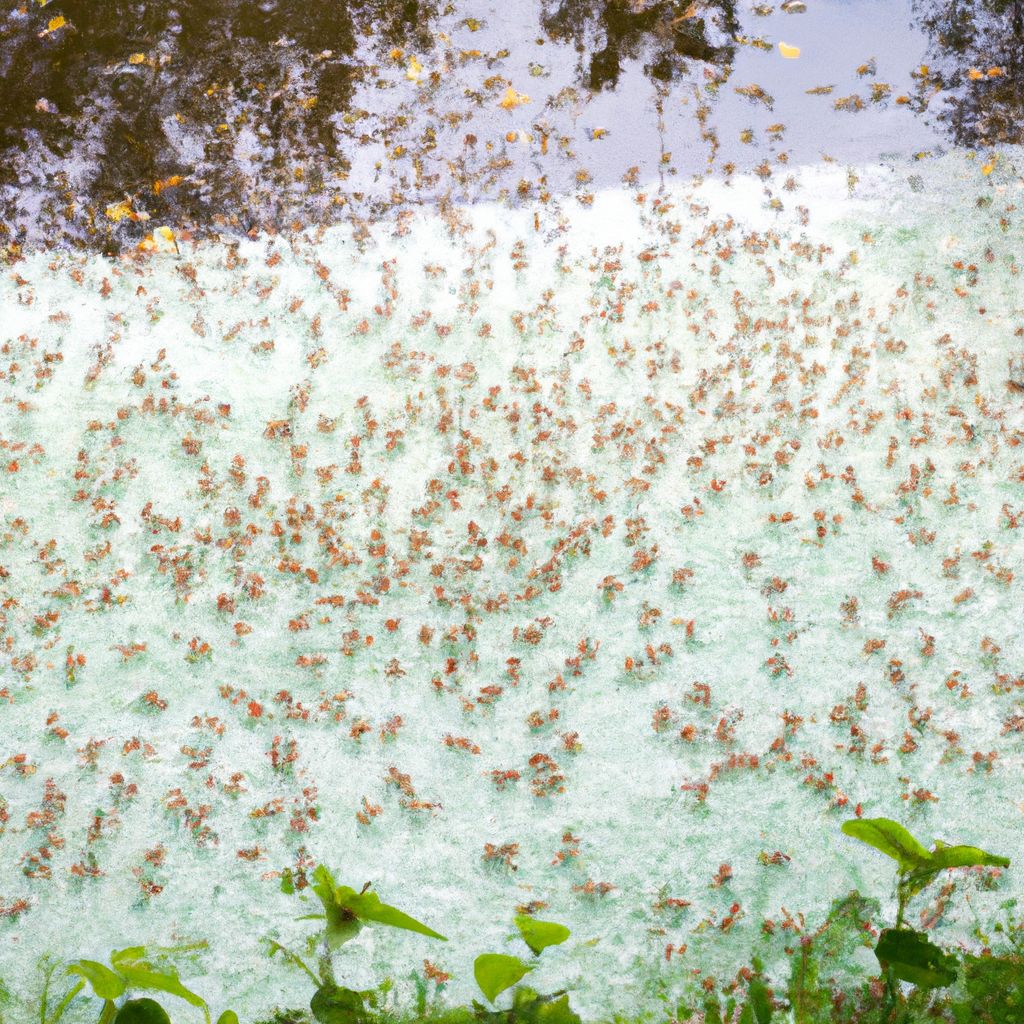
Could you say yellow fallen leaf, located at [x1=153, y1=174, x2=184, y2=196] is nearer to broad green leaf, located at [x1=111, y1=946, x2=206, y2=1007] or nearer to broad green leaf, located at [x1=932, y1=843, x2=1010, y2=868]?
broad green leaf, located at [x1=111, y1=946, x2=206, y2=1007]

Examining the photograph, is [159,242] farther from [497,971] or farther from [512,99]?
[497,971]

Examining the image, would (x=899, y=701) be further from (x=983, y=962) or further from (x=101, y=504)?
(x=101, y=504)

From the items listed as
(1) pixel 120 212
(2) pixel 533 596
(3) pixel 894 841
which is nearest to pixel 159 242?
Result: (1) pixel 120 212

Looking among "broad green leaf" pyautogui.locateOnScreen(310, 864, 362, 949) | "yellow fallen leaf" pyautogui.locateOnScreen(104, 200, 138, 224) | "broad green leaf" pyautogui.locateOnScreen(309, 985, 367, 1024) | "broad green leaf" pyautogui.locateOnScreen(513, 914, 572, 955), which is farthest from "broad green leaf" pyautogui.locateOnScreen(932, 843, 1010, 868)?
"yellow fallen leaf" pyautogui.locateOnScreen(104, 200, 138, 224)

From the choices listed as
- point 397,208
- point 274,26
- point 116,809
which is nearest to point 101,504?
point 116,809

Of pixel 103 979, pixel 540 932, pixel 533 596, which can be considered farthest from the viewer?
pixel 533 596

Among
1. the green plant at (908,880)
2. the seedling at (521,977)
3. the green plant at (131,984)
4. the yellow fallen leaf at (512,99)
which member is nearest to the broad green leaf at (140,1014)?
the green plant at (131,984)
